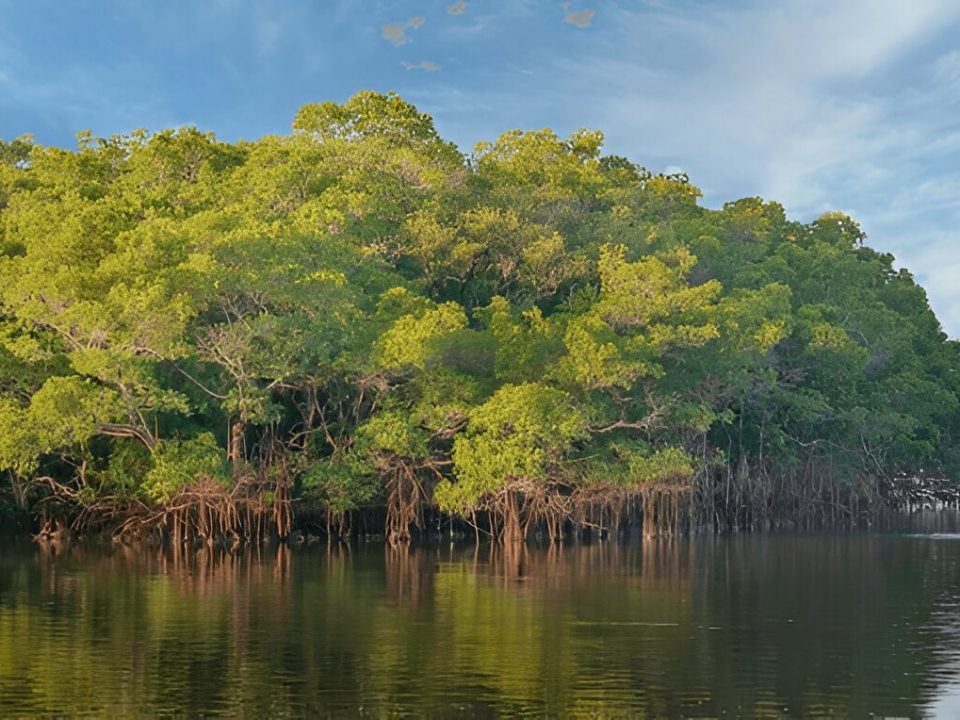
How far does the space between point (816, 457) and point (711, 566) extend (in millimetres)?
18063

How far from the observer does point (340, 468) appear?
3359 cm

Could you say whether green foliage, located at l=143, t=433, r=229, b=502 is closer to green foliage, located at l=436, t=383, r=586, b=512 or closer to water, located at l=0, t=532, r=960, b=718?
water, located at l=0, t=532, r=960, b=718

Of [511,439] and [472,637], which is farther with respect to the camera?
[511,439]

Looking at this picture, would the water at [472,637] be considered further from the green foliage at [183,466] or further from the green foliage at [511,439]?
the green foliage at [511,439]

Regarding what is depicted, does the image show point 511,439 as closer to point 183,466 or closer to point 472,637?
point 183,466

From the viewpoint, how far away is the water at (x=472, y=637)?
13570 mm

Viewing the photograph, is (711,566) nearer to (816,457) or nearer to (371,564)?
(371,564)

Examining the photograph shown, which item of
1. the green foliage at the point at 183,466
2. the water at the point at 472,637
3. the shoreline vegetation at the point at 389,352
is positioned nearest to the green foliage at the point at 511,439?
the shoreline vegetation at the point at 389,352

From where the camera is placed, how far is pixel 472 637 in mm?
17609

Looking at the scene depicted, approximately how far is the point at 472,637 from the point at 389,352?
49.1 ft

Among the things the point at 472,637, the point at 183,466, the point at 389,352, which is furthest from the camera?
the point at 389,352

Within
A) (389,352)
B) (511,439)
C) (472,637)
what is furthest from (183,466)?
(472,637)

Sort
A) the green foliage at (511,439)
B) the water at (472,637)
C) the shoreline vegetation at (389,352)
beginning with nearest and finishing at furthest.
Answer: the water at (472,637)
the shoreline vegetation at (389,352)
the green foliage at (511,439)

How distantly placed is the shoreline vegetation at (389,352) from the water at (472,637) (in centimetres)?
382
